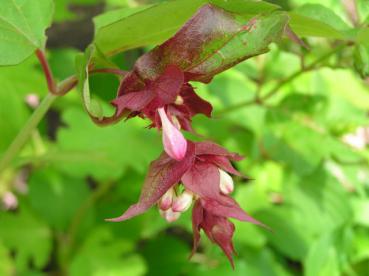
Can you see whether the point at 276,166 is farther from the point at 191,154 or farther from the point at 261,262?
the point at 191,154

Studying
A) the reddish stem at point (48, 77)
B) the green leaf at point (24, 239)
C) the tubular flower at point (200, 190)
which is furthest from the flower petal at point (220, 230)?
the green leaf at point (24, 239)

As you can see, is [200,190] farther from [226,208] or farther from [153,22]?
[153,22]

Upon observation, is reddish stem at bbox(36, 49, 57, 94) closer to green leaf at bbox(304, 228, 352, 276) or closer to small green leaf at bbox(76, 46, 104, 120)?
small green leaf at bbox(76, 46, 104, 120)

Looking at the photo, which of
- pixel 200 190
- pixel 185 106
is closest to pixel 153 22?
pixel 185 106

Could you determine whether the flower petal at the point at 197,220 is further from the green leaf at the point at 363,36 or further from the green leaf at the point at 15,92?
the green leaf at the point at 15,92

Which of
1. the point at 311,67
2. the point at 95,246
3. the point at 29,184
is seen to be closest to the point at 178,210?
the point at 311,67

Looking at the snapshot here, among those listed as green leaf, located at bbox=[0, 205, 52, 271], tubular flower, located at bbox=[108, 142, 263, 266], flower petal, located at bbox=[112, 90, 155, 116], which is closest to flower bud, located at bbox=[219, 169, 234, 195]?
tubular flower, located at bbox=[108, 142, 263, 266]

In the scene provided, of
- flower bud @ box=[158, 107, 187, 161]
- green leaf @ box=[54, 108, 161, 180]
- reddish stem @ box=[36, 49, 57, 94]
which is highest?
flower bud @ box=[158, 107, 187, 161]
